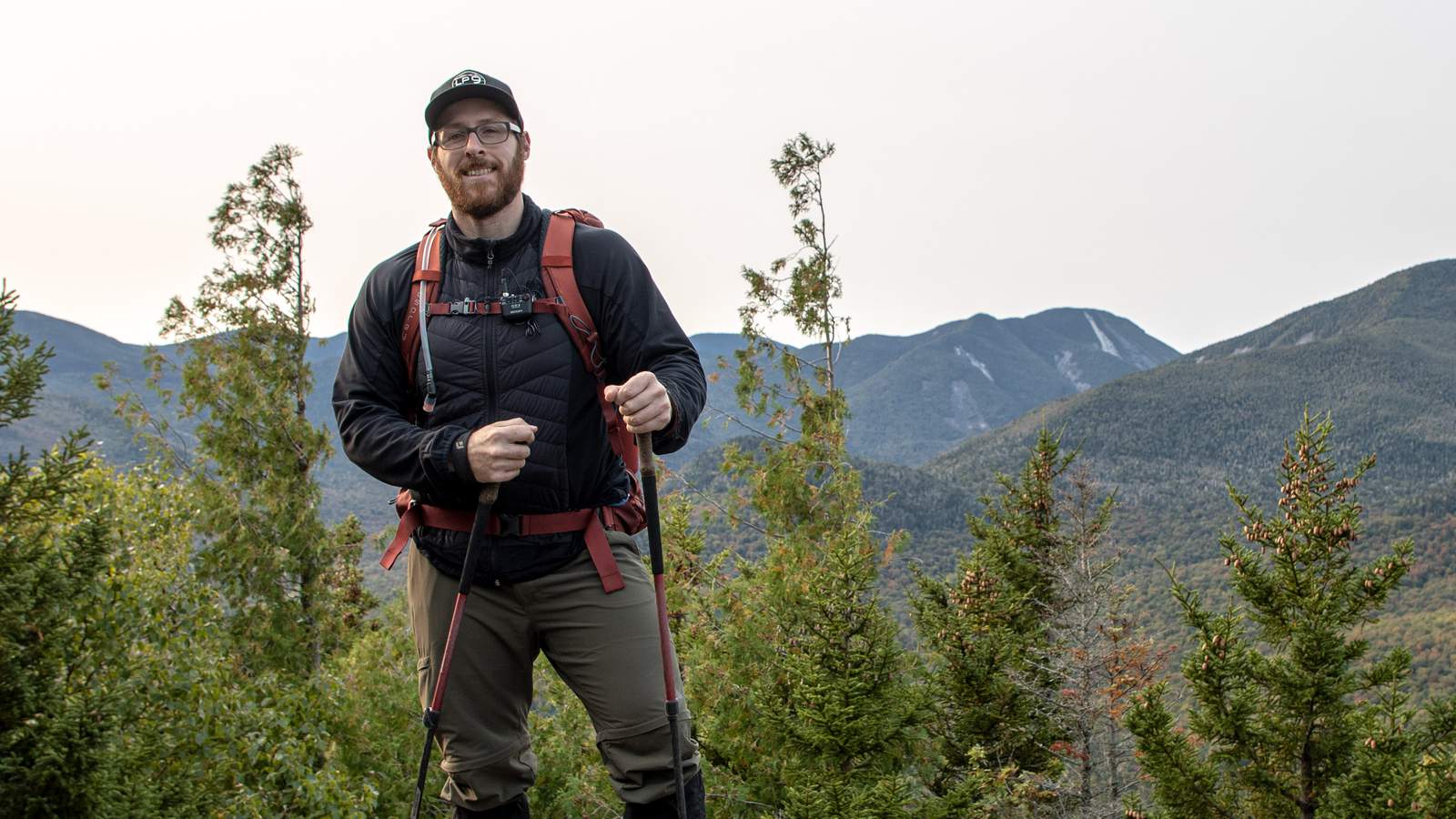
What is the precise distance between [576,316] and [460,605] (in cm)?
76

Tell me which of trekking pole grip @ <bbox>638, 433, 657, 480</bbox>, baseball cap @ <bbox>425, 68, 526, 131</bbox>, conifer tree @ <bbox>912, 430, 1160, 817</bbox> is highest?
baseball cap @ <bbox>425, 68, 526, 131</bbox>

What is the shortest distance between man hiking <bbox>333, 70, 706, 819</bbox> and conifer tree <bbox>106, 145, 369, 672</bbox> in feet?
53.2

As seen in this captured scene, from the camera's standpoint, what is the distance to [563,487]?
8.57 feet

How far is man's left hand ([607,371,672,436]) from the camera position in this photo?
7.86 ft

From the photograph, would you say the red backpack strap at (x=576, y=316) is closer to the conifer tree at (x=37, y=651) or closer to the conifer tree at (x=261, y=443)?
the conifer tree at (x=37, y=651)

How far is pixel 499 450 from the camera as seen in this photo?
7.88ft

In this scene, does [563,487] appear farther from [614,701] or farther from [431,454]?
[614,701]

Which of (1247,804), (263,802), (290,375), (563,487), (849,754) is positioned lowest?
(1247,804)

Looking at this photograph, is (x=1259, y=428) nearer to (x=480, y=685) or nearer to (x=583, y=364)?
(x=583, y=364)

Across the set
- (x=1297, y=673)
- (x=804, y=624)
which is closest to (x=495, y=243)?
(x=804, y=624)

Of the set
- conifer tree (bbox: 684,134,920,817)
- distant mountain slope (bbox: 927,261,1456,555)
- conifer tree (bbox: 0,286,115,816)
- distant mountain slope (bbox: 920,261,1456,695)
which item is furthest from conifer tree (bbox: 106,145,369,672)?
distant mountain slope (bbox: 927,261,1456,555)

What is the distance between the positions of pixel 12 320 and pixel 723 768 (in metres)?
9.89

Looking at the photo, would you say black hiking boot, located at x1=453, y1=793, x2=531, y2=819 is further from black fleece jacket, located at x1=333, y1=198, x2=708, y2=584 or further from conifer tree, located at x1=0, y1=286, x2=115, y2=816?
conifer tree, located at x1=0, y1=286, x2=115, y2=816

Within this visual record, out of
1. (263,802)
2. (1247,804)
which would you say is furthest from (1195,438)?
(263,802)
